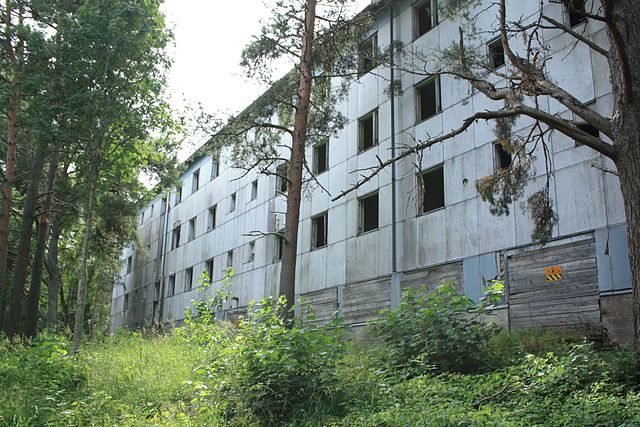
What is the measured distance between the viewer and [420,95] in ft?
62.1

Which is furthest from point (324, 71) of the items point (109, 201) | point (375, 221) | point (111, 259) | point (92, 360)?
point (111, 259)

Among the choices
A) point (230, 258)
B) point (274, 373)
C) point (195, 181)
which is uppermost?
point (195, 181)

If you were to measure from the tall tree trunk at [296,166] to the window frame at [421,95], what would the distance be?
3969mm

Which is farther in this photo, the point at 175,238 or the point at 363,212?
the point at 175,238

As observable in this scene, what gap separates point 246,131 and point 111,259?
15.3m

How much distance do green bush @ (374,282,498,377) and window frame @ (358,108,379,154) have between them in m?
10.1

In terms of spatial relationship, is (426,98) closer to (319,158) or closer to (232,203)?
(319,158)

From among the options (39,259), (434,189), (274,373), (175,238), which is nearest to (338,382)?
(274,373)

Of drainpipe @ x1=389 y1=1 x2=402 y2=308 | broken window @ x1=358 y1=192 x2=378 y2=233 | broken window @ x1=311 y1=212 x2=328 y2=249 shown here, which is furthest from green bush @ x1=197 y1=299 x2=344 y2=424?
broken window @ x1=311 y1=212 x2=328 y2=249

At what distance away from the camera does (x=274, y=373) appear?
8.00 metres

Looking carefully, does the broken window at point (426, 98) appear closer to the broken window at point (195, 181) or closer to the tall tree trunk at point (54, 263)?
the tall tree trunk at point (54, 263)

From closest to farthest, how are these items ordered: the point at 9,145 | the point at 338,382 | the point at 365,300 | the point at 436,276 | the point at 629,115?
the point at 338,382 < the point at 629,115 < the point at 436,276 < the point at 9,145 < the point at 365,300

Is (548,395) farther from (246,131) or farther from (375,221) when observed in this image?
(375,221)

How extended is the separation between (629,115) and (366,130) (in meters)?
12.9
